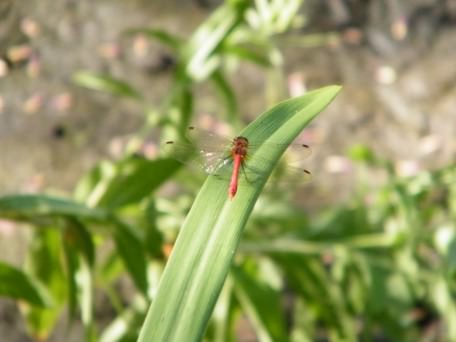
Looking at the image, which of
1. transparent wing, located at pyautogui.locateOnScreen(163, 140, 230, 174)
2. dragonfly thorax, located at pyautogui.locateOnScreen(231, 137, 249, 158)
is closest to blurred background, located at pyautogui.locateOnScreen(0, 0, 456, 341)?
transparent wing, located at pyautogui.locateOnScreen(163, 140, 230, 174)

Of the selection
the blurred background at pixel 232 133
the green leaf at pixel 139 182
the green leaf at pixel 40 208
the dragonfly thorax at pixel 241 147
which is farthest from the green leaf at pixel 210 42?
the dragonfly thorax at pixel 241 147

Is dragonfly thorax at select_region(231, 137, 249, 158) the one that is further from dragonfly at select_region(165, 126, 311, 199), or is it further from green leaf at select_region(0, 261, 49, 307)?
green leaf at select_region(0, 261, 49, 307)

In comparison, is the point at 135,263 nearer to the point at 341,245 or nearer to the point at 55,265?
the point at 55,265

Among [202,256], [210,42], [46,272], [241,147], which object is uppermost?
[210,42]

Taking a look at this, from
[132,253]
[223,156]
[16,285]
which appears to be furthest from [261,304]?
[223,156]

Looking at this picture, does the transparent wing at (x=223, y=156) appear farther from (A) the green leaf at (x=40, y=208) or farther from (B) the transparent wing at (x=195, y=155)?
(A) the green leaf at (x=40, y=208)

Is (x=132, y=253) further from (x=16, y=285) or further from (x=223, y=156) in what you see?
(x=223, y=156)
